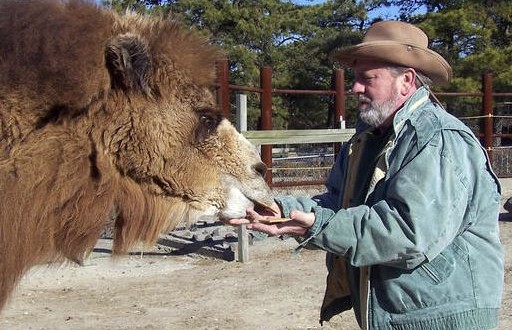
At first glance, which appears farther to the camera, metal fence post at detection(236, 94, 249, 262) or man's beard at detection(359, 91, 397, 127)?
metal fence post at detection(236, 94, 249, 262)

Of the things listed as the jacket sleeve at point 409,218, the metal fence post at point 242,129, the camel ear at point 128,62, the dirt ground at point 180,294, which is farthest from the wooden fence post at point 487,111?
the camel ear at point 128,62

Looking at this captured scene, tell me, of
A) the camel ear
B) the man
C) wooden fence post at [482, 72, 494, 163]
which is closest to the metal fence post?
the man

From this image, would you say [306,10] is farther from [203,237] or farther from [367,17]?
[203,237]

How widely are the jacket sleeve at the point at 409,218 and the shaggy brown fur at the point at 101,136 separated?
1.57 feet

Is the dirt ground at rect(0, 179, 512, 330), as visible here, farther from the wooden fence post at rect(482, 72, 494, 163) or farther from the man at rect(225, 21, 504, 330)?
the wooden fence post at rect(482, 72, 494, 163)

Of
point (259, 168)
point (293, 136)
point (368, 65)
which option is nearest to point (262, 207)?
→ point (259, 168)

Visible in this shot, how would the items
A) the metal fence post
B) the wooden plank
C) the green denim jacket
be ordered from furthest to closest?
1. the wooden plank
2. the metal fence post
3. the green denim jacket

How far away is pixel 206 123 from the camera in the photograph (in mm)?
2961

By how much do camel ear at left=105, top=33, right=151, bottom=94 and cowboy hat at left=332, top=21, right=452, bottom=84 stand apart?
34.4 inches

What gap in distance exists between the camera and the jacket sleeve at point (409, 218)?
2.62 metres

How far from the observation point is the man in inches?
104

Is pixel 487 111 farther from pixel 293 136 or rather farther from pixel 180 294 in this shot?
pixel 180 294

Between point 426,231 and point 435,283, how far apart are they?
30cm

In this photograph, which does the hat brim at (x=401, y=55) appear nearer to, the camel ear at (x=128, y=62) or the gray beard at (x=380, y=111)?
the gray beard at (x=380, y=111)
